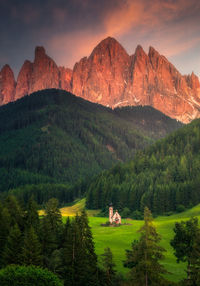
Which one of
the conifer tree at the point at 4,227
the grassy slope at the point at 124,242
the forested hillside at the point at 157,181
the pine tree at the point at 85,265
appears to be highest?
the forested hillside at the point at 157,181

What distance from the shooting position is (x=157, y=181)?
149000 millimetres

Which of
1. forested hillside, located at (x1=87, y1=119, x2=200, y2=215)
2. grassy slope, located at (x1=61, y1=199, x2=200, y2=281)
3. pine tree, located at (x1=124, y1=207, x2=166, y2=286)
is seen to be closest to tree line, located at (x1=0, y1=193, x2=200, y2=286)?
pine tree, located at (x1=124, y1=207, x2=166, y2=286)

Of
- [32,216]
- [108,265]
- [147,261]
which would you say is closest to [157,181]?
[32,216]

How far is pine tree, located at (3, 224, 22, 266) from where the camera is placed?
1720 inches

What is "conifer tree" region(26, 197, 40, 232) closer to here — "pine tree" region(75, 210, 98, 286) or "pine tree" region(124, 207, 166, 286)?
"pine tree" region(75, 210, 98, 286)

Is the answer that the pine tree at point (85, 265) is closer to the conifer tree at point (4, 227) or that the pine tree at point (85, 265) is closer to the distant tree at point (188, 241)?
the distant tree at point (188, 241)

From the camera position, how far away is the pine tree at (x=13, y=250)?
43.7m

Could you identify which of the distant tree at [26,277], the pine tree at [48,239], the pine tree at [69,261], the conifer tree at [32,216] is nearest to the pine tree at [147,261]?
the distant tree at [26,277]

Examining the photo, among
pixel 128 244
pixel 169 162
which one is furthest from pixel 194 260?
pixel 169 162

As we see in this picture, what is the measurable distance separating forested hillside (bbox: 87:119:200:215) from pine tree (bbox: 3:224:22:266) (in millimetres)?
87108

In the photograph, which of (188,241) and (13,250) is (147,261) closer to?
(188,241)

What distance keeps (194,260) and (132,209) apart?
10222 centimetres

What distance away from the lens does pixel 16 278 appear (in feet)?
113

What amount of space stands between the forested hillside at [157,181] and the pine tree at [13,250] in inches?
3429
